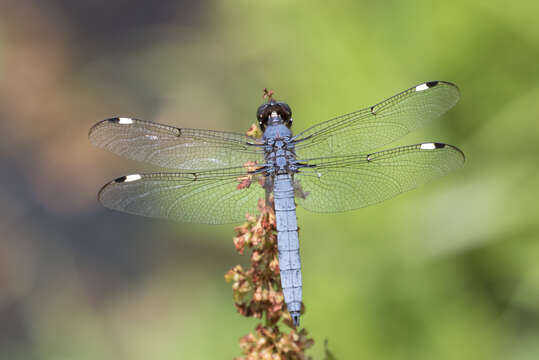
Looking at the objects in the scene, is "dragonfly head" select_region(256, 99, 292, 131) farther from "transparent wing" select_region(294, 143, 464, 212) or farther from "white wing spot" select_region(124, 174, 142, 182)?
"white wing spot" select_region(124, 174, 142, 182)

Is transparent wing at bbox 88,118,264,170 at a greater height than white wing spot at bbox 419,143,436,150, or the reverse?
transparent wing at bbox 88,118,264,170

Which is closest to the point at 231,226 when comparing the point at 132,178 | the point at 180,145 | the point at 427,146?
the point at 180,145

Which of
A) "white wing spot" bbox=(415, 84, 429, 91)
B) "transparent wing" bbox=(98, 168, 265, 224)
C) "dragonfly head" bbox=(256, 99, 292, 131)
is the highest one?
"white wing spot" bbox=(415, 84, 429, 91)

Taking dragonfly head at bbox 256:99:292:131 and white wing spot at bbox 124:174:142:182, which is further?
dragonfly head at bbox 256:99:292:131

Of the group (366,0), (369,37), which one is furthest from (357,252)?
(366,0)

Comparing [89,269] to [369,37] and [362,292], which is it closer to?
[362,292]

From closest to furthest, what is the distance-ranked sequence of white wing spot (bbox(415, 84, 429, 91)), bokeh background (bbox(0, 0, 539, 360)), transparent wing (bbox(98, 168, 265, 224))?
1. transparent wing (bbox(98, 168, 265, 224))
2. white wing spot (bbox(415, 84, 429, 91))
3. bokeh background (bbox(0, 0, 539, 360))

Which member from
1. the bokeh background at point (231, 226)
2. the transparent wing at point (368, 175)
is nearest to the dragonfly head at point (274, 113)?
the transparent wing at point (368, 175)

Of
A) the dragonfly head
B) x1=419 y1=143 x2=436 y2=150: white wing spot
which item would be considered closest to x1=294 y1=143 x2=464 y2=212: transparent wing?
x1=419 y1=143 x2=436 y2=150: white wing spot

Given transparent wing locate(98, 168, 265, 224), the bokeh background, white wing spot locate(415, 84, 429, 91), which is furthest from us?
the bokeh background
